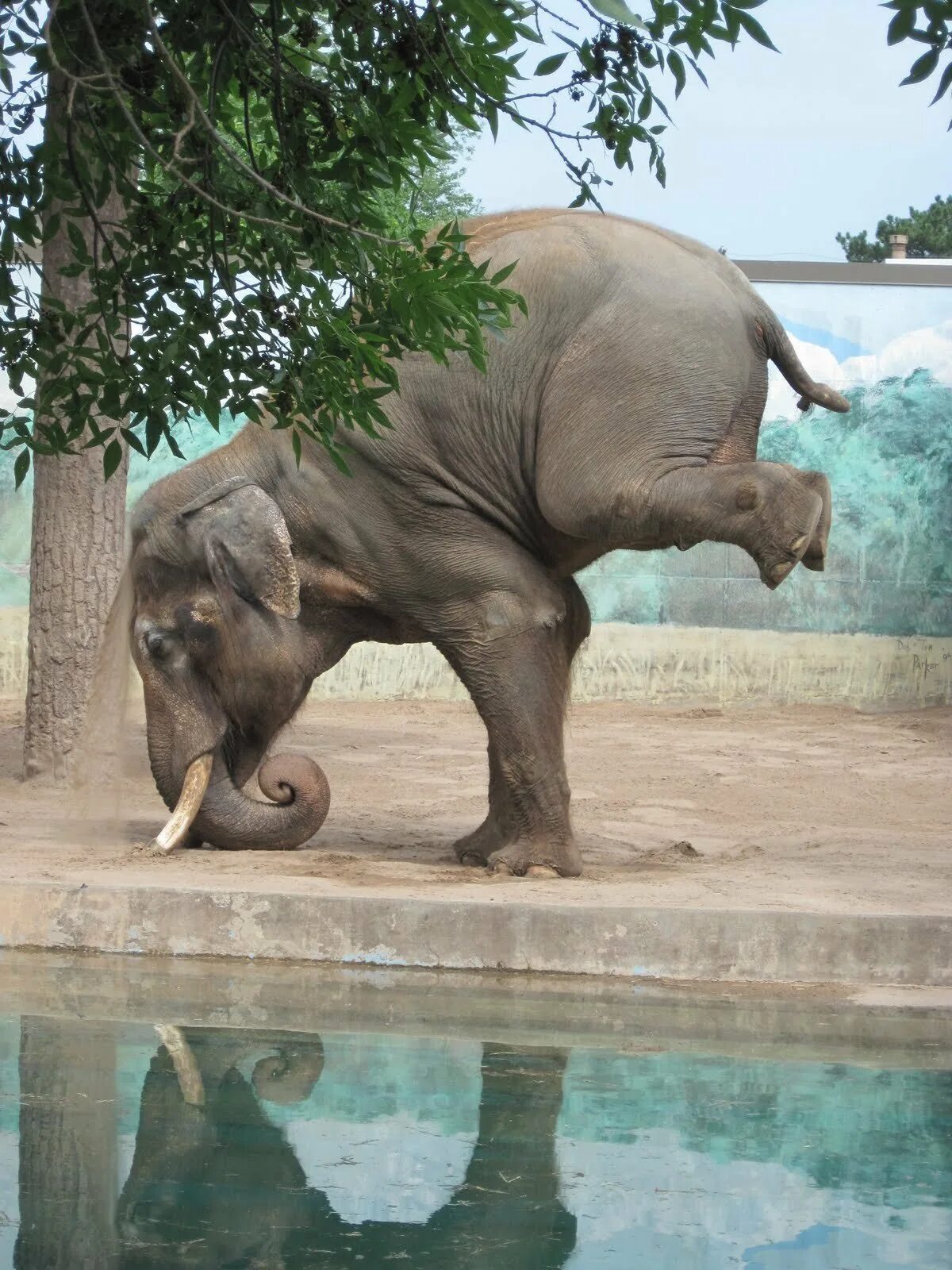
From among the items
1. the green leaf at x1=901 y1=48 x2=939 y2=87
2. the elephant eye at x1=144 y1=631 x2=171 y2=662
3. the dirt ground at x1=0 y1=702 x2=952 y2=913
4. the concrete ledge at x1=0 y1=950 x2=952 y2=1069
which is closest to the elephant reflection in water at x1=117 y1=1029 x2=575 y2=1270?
the concrete ledge at x1=0 y1=950 x2=952 y2=1069

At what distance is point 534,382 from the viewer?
7.11 metres

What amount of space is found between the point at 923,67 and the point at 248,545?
4954 mm

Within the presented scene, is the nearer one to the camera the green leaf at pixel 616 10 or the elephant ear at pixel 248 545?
the green leaf at pixel 616 10

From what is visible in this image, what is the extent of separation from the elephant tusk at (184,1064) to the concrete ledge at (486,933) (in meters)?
1.03

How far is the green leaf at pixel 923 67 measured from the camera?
8.12 ft

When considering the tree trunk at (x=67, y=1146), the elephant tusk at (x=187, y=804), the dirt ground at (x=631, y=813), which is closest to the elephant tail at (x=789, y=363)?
the dirt ground at (x=631, y=813)

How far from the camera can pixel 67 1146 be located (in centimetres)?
409

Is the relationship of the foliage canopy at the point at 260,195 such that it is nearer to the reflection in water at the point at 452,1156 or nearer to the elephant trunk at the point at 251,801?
the reflection in water at the point at 452,1156

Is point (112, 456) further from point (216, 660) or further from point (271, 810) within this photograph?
point (271, 810)

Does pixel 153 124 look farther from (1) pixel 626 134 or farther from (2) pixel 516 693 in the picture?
(2) pixel 516 693

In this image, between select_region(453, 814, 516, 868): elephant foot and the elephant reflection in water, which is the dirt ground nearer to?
select_region(453, 814, 516, 868): elephant foot

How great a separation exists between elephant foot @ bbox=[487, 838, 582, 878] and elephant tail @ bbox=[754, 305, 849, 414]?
78.4 inches

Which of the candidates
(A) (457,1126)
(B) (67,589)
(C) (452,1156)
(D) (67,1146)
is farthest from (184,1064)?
(B) (67,589)

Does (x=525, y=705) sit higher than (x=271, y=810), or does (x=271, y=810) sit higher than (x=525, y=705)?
(x=525, y=705)
